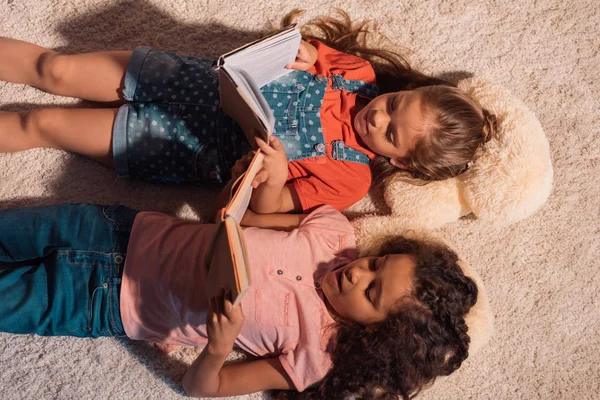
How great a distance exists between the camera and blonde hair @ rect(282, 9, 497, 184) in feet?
3.40

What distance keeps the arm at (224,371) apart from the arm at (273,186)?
0.84 feet

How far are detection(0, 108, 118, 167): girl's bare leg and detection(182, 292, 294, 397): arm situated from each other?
0.50 m

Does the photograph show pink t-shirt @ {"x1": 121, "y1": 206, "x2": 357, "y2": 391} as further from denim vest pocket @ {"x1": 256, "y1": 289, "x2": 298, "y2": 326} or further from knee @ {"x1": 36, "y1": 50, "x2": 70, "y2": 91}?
knee @ {"x1": 36, "y1": 50, "x2": 70, "y2": 91}

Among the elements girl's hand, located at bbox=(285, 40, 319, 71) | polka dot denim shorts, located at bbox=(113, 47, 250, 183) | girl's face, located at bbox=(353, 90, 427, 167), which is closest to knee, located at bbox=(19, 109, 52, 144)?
polka dot denim shorts, located at bbox=(113, 47, 250, 183)

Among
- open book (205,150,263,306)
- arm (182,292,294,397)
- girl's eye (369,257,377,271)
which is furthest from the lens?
girl's eye (369,257,377,271)

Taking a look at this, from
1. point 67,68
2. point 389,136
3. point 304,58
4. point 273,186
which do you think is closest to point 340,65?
point 304,58

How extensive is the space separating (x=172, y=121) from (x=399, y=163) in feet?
1.64

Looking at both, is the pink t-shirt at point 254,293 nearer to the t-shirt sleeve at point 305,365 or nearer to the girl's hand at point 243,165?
the t-shirt sleeve at point 305,365

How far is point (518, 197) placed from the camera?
107 centimetres

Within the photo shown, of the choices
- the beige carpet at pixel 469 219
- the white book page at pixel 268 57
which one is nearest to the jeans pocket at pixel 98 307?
the beige carpet at pixel 469 219

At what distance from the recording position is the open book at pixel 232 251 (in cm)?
74

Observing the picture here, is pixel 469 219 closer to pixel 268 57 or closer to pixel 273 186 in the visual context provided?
pixel 273 186

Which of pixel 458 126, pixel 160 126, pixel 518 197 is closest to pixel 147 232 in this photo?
pixel 160 126

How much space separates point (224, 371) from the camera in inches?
41.0
